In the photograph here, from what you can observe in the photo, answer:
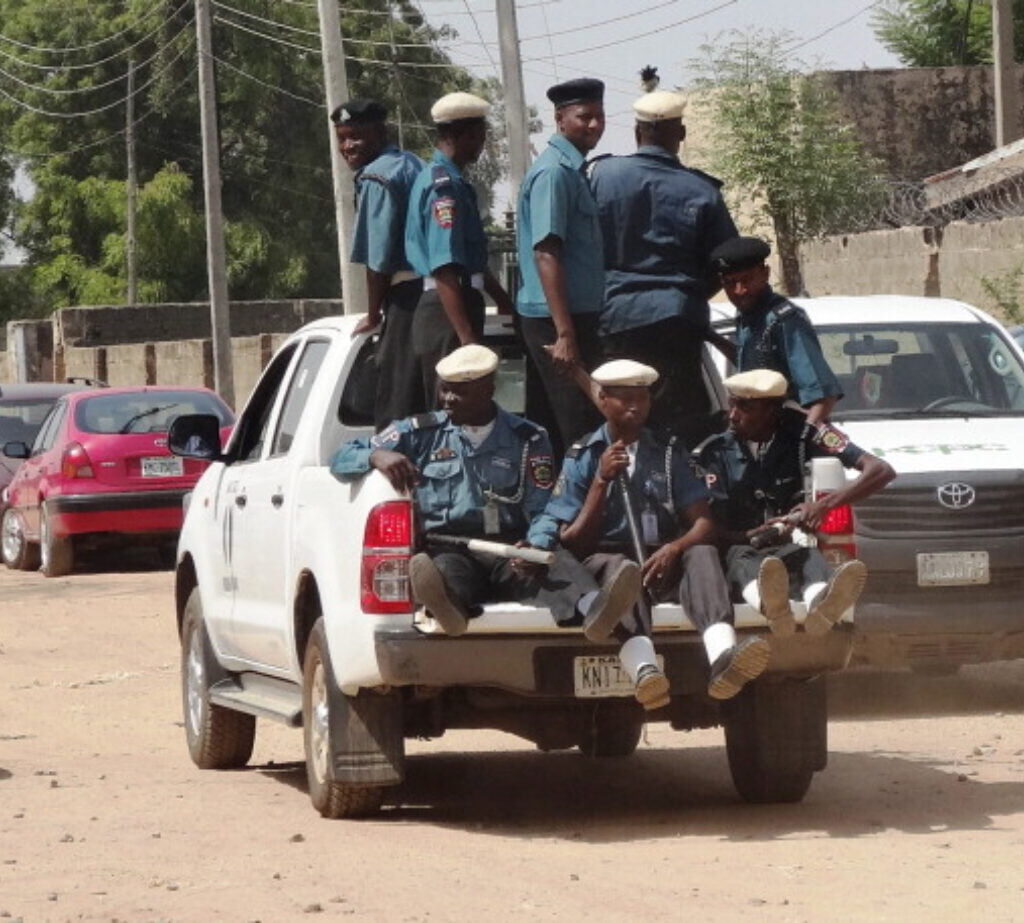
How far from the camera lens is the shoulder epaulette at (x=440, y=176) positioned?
10281 mm

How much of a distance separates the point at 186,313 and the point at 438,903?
159 ft

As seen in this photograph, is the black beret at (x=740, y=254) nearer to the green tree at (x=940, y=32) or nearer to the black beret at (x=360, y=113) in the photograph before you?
the black beret at (x=360, y=113)

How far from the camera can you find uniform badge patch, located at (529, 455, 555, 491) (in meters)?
9.73

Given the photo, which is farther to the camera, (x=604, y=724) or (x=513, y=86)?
A: (x=513, y=86)

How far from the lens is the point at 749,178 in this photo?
120ft

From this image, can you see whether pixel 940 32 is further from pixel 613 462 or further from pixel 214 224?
pixel 613 462

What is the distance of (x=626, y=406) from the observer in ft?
31.4

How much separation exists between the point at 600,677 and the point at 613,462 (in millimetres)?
709

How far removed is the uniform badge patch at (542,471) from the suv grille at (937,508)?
133 inches

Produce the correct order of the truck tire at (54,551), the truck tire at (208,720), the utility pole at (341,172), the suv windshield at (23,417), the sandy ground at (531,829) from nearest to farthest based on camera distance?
1. the sandy ground at (531,829)
2. the truck tire at (208,720)
3. the truck tire at (54,551)
4. the utility pole at (341,172)
5. the suv windshield at (23,417)

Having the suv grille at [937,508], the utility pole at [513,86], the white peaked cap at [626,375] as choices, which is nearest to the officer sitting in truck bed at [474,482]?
the white peaked cap at [626,375]

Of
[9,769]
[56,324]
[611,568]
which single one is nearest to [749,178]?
[56,324]

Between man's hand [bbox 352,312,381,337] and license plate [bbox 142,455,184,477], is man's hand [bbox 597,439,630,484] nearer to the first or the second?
man's hand [bbox 352,312,381,337]

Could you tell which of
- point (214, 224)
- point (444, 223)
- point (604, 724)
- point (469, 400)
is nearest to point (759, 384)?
point (469, 400)
